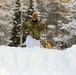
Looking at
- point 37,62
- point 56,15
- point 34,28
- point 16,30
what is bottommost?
point 16,30

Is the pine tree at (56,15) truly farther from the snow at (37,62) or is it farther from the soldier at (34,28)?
the snow at (37,62)

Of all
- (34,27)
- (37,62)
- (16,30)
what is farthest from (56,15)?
(37,62)

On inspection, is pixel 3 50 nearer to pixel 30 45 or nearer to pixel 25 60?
pixel 25 60

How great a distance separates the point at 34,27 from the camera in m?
11.0

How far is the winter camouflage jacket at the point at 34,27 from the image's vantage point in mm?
10867

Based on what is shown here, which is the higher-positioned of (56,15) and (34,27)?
(34,27)

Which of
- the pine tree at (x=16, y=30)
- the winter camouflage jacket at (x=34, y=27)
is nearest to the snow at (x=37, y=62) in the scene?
the winter camouflage jacket at (x=34, y=27)

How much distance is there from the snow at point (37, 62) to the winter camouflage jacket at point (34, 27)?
3482 mm

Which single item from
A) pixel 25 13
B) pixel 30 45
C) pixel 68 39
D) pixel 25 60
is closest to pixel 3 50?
pixel 25 60

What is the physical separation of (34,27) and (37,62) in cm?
402

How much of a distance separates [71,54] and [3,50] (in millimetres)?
1370

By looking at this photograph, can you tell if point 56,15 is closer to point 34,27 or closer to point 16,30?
point 16,30

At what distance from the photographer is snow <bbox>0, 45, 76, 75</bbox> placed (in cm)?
674

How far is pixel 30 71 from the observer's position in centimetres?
677
